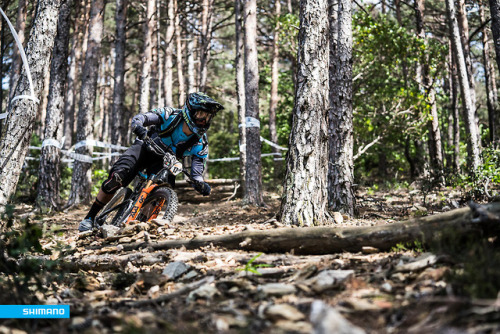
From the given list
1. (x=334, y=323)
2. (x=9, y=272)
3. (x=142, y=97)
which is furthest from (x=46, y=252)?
(x=142, y=97)

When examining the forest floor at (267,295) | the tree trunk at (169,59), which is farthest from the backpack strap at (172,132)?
the tree trunk at (169,59)

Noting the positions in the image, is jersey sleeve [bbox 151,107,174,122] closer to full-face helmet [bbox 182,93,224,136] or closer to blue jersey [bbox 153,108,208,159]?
blue jersey [bbox 153,108,208,159]

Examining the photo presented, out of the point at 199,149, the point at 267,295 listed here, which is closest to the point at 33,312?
the point at 267,295

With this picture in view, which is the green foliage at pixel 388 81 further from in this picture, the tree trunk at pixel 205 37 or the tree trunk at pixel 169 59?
the tree trunk at pixel 169 59

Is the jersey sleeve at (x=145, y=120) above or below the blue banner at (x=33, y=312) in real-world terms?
above

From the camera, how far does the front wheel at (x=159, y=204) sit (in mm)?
5895

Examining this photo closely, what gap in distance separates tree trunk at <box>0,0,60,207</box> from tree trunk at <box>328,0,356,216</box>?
15.1 feet

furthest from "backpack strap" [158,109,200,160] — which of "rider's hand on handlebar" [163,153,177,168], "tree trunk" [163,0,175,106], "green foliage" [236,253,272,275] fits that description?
"tree trunk" [163,0,175,106]

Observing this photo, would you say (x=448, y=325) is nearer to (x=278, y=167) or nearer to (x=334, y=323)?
(x=334, y=323)

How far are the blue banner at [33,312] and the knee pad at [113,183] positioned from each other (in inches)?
135

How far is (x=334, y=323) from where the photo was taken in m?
1.84

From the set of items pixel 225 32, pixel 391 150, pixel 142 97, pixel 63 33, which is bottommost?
pixel 391 150

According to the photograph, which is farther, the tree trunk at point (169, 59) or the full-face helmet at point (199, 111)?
the tree trunk at point (169, 59)

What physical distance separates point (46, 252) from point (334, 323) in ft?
8.93
